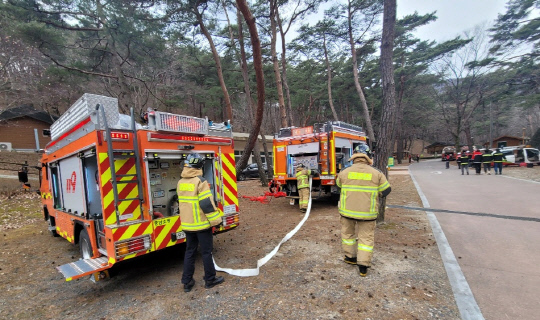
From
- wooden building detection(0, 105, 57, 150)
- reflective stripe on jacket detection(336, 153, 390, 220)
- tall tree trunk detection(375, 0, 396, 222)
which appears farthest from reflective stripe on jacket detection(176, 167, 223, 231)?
wooden building detection(0, 105, 57, 150)

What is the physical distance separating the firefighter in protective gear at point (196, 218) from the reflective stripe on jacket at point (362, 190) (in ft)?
5.71

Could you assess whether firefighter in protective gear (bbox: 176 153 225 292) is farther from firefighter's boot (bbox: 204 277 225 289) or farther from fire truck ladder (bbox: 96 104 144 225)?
fire truck ladder (bbox: 96 104 144 225)

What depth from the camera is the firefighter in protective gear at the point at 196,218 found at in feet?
10.6

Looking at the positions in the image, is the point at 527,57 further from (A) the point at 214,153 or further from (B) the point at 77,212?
(B) the point at 77,212

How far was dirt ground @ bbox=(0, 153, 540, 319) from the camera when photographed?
277 cm

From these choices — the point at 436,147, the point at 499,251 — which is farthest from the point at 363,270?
the point at 436,147

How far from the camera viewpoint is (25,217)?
28.1ft

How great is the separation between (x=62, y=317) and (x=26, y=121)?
92.8 ft

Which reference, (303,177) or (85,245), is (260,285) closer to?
(85,245)

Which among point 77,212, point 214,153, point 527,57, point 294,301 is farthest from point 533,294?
point 527,57

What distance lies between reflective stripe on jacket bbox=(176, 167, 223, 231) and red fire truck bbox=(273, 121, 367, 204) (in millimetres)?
5186

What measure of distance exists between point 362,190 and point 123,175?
318 cm

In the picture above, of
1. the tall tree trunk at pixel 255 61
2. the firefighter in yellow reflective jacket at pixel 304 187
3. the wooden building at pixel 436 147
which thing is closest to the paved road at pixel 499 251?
the firefighter in yellow reflective jacket at pixel 304 187

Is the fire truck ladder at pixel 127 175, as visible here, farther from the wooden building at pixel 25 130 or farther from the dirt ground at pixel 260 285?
the wooden building at pixel 25 130
